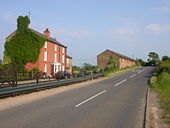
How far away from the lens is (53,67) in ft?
165

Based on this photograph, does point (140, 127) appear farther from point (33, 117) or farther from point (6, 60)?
point (6, 60)

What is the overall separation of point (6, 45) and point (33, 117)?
35.9m

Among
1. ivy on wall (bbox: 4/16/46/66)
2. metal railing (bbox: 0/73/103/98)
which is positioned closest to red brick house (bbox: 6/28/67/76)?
ivy on wall (bbox: 4/16/46/66)

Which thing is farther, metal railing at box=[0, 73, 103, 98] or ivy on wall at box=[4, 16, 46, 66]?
ivy on wall at box=[4, 16, 46, 66]

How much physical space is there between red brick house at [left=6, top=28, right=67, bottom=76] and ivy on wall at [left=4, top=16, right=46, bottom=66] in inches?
58.4

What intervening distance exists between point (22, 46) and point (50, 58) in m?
8.05

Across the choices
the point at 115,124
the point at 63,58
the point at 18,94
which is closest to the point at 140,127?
the point at 115,124

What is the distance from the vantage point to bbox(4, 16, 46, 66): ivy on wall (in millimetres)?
42094

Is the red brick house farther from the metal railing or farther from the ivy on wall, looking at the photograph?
the metal railing

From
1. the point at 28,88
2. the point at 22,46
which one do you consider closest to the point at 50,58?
the point at 22,46

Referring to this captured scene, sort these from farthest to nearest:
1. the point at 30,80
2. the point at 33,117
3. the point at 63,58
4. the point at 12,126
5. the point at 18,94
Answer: the point at 63,58 → the point at 30,80 → the point at 18,94 → the point at 33,117 → the point at 12,126

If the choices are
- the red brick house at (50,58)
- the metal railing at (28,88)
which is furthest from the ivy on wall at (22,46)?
the metal railing at (28,88)

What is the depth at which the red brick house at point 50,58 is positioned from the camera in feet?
146

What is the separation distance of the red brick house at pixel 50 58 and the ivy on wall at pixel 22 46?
4.87 feet
